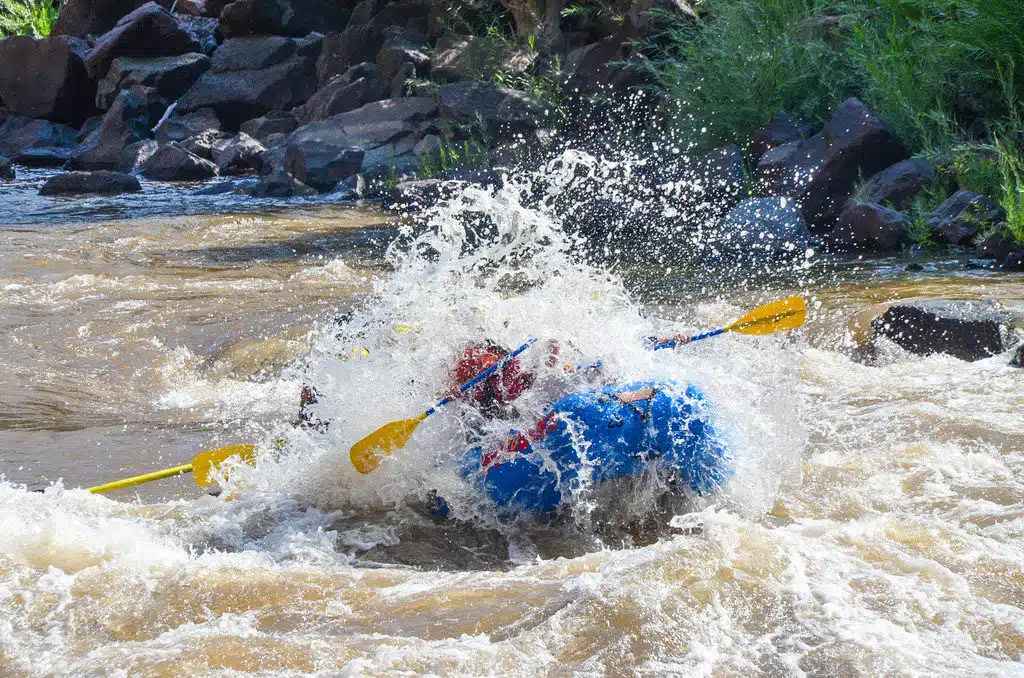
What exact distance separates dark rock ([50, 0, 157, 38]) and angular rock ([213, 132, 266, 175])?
652 centimetres

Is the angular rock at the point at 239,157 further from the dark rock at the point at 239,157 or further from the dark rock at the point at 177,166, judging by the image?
the dark rock at the point at 177,166

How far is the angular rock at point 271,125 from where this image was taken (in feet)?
52.0

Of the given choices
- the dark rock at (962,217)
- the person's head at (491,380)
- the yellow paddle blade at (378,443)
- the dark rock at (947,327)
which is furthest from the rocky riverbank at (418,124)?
the yellow paddle blade at (378,443)

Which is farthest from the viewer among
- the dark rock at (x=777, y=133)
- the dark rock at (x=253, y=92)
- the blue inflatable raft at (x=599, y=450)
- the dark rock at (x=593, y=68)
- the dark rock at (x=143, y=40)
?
the dark rock at (x=143, y=40)

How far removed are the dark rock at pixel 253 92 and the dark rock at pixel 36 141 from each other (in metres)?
2.21

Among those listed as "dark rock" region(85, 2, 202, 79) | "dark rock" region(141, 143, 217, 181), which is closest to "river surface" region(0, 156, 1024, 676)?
"dark rock" region(141, 143, 217, 181)

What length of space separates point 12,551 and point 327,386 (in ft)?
3.86

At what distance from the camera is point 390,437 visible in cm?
352

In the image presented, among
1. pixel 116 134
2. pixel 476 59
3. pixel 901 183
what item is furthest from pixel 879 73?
pixel 116 134

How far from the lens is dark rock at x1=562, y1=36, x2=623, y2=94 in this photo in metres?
11.4

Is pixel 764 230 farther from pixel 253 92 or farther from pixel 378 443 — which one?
pixel 253 92

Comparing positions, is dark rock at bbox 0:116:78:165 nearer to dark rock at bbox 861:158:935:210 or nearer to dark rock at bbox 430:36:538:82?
dark rock at bbox 430:36:538:82

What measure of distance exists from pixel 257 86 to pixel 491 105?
6178 millimetres

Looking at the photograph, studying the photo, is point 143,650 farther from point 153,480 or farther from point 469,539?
point 153,480
